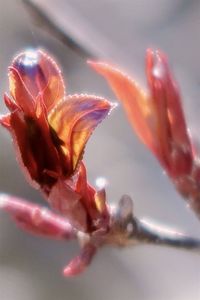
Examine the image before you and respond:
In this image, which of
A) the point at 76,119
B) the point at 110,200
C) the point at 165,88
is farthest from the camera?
the point at 110,200

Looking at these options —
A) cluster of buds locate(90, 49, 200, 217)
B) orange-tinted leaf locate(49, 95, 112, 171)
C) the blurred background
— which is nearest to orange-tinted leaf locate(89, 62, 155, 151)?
cluster of buds locate(90, 49, 200, 217)

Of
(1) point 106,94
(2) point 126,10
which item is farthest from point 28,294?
(2) point 126,10

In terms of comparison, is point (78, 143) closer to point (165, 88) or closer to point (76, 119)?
point (76, 119)

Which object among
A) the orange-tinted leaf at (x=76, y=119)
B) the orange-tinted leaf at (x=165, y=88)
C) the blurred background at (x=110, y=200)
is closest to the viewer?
the orange-tinted leaf at (x=76, y=119)

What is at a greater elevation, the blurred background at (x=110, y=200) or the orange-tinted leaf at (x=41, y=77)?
the orange-tinted leaf at (x=41, y=77)

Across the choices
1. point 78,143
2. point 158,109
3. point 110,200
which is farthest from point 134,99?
point 110,200

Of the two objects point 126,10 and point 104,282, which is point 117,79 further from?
point 126,10

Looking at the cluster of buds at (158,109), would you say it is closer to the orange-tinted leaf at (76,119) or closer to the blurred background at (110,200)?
the orange-tinted leaf at (76,119)

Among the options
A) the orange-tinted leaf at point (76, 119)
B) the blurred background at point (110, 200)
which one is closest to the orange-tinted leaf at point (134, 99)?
the orange-tinted leaf at point (76, 119)
